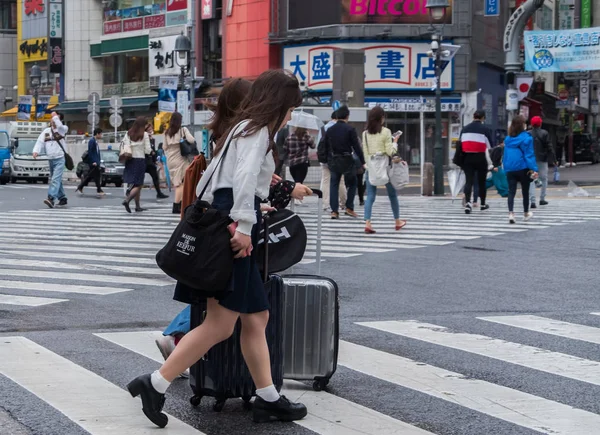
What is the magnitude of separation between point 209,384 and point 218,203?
0.86 m

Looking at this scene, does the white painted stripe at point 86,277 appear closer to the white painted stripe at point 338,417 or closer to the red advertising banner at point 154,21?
the white painted stripe at point 338,417

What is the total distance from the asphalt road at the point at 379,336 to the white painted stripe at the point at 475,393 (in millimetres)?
11

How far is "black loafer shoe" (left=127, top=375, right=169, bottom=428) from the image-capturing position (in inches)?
191

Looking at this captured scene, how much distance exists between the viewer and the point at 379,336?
741 cm

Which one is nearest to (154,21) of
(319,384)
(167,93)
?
(167,93)

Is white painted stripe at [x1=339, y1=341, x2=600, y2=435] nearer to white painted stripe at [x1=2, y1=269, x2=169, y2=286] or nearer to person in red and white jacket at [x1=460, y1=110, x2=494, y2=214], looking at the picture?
white painted stripe at [x1=2, y1=269, x2=169, y2=286]

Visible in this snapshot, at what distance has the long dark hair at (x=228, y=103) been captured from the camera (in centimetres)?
515

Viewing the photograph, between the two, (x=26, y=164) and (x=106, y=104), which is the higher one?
(x=106, y=104)

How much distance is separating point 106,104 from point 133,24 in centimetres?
463

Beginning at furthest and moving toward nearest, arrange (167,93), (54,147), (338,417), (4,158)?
(4,158) → (167,93) → (54,147) → (338,417)

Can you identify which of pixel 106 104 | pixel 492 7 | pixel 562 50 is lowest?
pixel 106 104

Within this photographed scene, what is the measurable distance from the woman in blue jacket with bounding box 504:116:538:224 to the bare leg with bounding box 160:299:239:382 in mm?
12851

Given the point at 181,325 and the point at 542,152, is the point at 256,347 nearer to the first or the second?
the point at 181,325

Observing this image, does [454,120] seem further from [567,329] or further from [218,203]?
[218,203]
